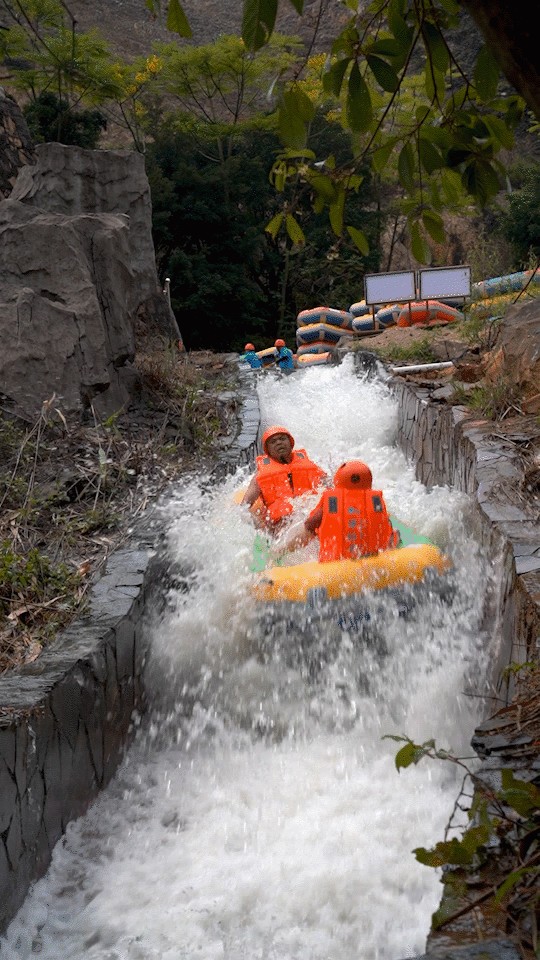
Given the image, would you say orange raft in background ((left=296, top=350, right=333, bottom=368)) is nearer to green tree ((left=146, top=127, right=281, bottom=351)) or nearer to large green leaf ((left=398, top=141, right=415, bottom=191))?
green tree ((left=146, top=127, right=281, bottom=351))

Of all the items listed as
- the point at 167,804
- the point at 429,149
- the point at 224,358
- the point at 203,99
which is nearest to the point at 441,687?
the point at 167,804

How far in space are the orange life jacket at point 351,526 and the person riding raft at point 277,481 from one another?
885 mm

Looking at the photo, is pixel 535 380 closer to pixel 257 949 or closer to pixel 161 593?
pixel 161 593

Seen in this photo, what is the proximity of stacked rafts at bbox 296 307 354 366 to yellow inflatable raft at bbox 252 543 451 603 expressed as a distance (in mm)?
14718

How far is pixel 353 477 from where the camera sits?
18.8ft

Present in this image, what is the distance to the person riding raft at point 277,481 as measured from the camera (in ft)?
21.7

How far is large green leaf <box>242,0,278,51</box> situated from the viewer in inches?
62.8

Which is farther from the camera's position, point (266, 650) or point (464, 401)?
point (464, 401)

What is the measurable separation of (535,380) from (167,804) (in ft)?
13.6

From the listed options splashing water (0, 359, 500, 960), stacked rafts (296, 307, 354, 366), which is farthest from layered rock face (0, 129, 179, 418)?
stacked rafts (296, 307, 354, 366)

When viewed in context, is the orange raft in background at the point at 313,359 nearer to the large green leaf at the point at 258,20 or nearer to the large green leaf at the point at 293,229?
the large green leaf at the point at 293,229

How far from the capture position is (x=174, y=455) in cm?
837

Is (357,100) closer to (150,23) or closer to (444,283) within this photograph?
(444,283)

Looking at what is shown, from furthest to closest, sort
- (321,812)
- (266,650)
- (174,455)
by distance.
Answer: (174,455) < (266,650) < (321,812)
